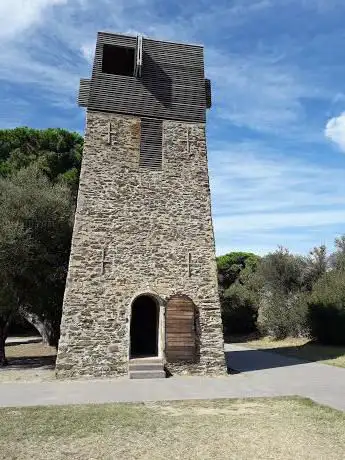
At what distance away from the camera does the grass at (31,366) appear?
11.7 metres

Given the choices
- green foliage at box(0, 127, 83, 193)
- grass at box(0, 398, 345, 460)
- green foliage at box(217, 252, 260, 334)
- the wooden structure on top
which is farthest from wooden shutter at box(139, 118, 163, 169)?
green foliage at box(217, 252, 260, 334)

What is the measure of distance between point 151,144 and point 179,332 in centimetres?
589

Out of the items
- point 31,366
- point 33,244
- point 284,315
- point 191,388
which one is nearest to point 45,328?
point 31,366

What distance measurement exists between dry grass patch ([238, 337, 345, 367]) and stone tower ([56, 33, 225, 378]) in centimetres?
514

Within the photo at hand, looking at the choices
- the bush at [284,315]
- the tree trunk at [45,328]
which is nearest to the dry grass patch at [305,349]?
the bush at [284,315]

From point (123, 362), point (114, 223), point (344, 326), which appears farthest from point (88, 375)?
point (344, 326)

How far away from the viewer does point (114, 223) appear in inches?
504

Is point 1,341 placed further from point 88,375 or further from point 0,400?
point 0,400

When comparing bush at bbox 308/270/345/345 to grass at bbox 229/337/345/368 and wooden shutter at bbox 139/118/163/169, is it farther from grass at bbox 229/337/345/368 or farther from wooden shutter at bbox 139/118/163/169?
wooden shutter at bbox 139/118/163/169

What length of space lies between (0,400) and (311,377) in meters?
7.81

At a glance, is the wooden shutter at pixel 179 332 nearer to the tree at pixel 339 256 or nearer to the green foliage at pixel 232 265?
the tree at pixel 339 256

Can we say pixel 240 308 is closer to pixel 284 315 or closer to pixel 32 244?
pixel 284 315

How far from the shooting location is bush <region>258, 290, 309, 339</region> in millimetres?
22062

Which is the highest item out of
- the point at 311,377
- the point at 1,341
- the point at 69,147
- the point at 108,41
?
the point at 69,147
